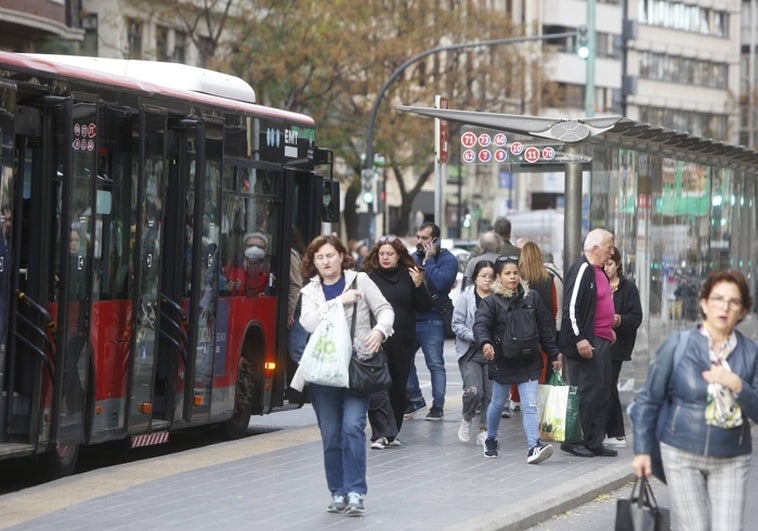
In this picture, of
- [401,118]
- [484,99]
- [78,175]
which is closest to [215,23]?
[401,118]

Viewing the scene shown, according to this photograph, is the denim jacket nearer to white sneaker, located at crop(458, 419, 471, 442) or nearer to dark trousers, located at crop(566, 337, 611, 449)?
dark trousers, located at crop(566, 337, 611, 449)

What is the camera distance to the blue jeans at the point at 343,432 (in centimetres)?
1070

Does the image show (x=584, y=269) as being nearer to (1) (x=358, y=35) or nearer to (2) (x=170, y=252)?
(2) (x=170, y=252)

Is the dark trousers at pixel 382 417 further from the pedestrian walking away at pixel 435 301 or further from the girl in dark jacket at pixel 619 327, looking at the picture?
the pedestrian walking away at pixel 435 301

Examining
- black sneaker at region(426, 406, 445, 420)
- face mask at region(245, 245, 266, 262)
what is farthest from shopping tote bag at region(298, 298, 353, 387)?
black sneaker at region(426, 406, 445, 420)

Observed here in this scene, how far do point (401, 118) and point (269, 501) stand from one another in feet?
145

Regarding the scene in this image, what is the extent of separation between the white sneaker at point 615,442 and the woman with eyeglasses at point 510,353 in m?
1.12

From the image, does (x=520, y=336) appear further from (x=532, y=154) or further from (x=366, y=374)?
(x=366, y=374)

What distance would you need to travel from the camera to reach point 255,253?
647 inches

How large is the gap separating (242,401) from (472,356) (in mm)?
2339

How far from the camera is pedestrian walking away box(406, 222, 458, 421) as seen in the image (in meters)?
17.4

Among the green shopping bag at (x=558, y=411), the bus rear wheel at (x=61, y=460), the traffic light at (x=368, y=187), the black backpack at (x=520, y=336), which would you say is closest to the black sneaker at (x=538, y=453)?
the green shopping bag at (x=558, y=411)

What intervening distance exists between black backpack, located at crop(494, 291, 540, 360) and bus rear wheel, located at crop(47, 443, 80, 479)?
10.7 feet

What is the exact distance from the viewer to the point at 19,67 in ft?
39.3
